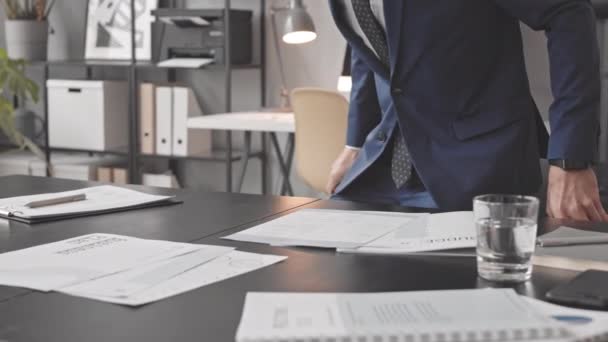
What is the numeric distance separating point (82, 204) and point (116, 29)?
3.47 meters

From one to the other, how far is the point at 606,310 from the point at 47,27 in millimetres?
4500

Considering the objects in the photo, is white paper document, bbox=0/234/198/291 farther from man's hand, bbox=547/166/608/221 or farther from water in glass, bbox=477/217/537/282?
man's hand, bbox=547/166/608/221

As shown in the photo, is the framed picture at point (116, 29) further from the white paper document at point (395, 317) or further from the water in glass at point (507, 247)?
the white paper document at point (395, 317)

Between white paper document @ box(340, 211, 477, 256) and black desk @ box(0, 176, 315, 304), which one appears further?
black desk @ box(0, 176, 315, 304)

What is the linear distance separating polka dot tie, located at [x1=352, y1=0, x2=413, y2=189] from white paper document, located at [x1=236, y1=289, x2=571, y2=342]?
892 mm

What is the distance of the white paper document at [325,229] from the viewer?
128cm

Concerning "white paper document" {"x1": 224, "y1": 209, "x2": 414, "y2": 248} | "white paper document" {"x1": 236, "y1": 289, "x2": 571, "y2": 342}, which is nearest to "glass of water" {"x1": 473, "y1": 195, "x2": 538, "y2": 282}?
"white paper document" {"x1": 236, "y1": 289, "x2": 571, "y2": 342}

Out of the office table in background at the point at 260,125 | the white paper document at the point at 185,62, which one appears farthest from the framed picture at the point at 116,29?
the office table in background at the point at 260,125

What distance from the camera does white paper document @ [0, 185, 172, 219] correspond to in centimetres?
152

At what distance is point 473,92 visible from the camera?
176 centimetres

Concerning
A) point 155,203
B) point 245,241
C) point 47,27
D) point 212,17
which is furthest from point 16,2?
point 245,241

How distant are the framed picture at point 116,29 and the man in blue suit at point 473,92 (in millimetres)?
3142

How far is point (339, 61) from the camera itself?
453cm

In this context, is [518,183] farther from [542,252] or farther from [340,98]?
[340,98]
